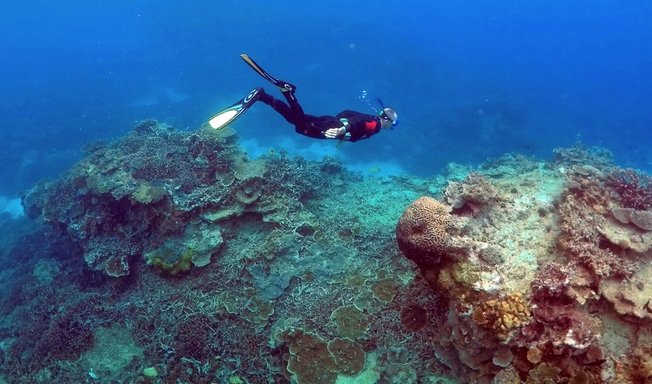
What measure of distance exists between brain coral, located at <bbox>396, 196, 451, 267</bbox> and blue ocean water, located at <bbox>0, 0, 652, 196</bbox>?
16.8 m

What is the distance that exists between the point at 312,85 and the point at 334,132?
1062 inches

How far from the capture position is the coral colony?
495 centimetres

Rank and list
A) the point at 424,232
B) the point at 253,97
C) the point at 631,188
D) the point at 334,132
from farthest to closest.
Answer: the point at 334,132, the point at 253,97, the point at 631,188, the point at 424,232

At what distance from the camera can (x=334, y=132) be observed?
25.9ft

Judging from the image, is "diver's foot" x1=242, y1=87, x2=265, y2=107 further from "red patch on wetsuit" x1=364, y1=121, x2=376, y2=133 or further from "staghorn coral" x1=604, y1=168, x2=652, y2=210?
"staghorn coral" x1=604, y1=168, x2=652, y2=210

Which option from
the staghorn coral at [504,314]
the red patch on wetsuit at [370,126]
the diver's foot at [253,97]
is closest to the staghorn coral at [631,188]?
the staghorn coral at [504,314]

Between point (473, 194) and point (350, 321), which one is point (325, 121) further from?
point (350, 321)

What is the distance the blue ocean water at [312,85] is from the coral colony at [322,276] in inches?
518

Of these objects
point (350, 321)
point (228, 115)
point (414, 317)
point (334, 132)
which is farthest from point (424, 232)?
point (228, 115)

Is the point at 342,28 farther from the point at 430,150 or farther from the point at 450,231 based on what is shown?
the point at 450,231

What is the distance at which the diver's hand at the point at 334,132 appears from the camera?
7911mm

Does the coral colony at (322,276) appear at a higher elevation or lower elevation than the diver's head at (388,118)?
lower

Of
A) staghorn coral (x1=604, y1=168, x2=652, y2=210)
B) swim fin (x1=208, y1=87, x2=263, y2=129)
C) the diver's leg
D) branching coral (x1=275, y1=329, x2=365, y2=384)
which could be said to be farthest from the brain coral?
swim fin (x1=208, y1=87, x2=263, y2=129)

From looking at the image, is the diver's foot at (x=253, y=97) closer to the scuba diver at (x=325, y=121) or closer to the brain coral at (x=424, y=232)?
the scuba diver at (x=325, y=121)
